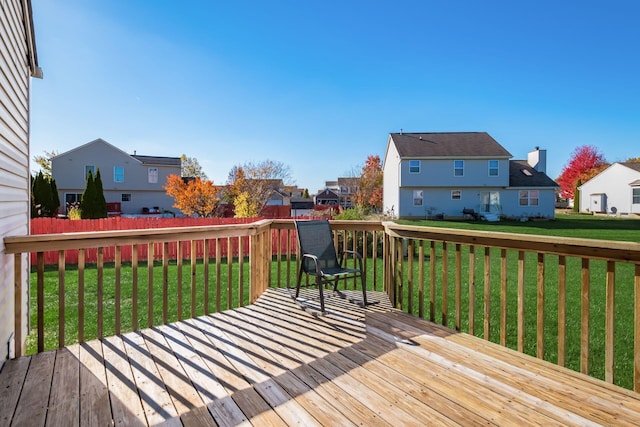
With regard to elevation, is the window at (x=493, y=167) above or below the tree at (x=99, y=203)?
above

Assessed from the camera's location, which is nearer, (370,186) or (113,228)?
(113,228)

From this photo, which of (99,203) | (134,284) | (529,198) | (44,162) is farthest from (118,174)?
(529,198)

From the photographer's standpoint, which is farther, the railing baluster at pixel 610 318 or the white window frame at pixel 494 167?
the white window frame at pixel 494 167

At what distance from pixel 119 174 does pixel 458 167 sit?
2429 centimetres

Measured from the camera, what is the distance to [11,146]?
10.1ft

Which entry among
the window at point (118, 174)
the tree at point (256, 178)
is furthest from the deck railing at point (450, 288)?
the window at point (118, 174)

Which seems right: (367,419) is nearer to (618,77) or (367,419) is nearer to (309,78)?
(309,78)

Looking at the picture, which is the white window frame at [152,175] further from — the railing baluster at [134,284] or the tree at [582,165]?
the tree at [582,165]

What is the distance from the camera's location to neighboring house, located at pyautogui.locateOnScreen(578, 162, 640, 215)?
83.9ft

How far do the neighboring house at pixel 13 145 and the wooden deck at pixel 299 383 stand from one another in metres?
0.60

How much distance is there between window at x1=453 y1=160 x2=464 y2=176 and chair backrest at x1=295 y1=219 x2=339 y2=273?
20.1 meters

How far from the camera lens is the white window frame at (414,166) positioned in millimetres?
21828

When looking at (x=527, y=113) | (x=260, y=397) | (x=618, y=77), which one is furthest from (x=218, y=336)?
(x=618, y=77)

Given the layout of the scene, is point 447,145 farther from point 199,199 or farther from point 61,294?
point 61,294
